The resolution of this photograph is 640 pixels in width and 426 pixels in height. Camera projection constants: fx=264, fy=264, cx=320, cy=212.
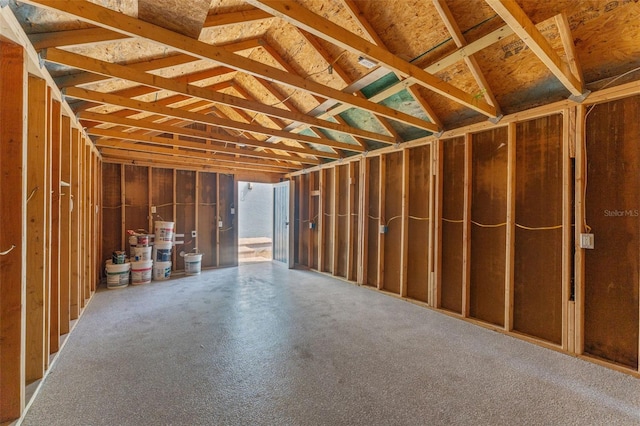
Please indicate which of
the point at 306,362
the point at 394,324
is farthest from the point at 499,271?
the point at 306,362

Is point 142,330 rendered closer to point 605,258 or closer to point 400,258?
point 400,258

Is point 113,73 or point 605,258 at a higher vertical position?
point 113,73

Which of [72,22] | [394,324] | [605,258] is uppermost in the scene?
[72,22]

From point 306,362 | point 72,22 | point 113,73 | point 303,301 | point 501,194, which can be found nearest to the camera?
point 72,22

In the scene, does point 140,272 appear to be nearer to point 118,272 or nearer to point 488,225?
point 118,272

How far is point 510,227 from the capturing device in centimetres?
315

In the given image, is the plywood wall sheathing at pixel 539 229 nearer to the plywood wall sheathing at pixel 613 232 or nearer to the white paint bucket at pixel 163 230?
the plywood wall sheathing at pixel 613 232

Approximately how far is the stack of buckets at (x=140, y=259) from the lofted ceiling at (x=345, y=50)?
2162 millimetres

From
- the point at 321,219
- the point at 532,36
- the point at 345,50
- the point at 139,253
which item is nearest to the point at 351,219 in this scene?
the point at 321,219

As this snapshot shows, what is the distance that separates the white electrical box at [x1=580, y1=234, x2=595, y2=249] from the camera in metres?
2.59

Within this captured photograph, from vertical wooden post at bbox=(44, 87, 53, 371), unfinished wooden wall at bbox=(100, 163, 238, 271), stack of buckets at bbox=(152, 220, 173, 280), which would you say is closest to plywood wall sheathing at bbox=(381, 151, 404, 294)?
unfinished wooden wall at bbox=(100, 163, 238, 271)

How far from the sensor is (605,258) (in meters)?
2.57

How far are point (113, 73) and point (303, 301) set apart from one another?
3.55 meters

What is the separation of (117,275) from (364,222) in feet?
15.3
